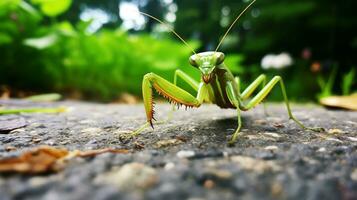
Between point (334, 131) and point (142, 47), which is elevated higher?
point (142, 47)

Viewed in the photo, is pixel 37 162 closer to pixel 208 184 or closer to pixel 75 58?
pixel 208 184

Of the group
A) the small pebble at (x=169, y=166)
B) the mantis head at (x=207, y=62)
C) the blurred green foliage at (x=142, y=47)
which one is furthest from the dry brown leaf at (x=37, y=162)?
the blurred green foliage at (x=142, y=47)

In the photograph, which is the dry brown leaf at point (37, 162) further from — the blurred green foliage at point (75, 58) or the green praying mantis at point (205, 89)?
the blurred green foliage at point (75, 58)

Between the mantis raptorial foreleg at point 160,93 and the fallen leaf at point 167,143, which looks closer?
the fallen leaf at point 167,143

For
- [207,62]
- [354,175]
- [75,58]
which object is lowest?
[354,175]

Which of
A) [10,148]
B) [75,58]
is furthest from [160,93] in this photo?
[75,58]

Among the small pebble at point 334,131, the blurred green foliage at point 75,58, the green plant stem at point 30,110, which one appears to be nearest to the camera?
the small pebble at point 334,131

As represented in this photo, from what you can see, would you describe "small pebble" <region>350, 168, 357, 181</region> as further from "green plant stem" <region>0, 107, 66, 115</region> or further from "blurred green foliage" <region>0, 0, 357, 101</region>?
"blurred green foliage" <region>0, 0, 357, 101</region>
